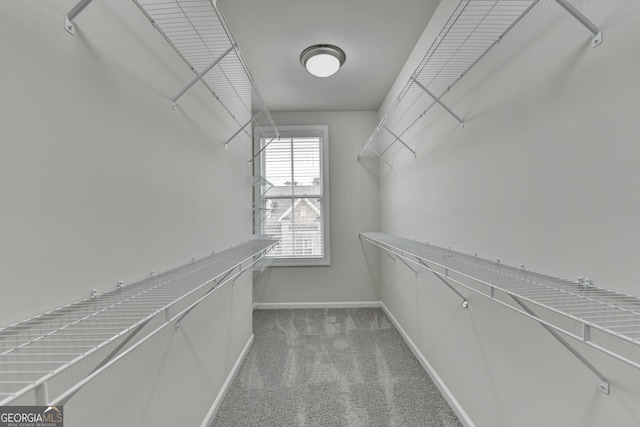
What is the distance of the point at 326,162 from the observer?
3.44 meters

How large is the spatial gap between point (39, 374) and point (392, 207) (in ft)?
9.07

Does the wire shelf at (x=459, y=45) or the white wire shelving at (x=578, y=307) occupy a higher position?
the wire shelf at (x=459, y=45)

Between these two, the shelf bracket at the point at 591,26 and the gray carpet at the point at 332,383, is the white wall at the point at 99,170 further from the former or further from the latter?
the shelf bracket at the point at 591,26

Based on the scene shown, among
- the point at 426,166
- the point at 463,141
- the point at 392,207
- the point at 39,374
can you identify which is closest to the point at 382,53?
the point at 426,166

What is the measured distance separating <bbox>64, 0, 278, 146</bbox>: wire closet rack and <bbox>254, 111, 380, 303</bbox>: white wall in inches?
69.6

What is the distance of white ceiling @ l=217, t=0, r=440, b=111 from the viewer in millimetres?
1745

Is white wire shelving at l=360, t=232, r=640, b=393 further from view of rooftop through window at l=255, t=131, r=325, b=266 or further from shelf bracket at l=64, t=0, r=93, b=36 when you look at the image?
view of rooftop through window at l=255, t=131, r=325, b=266

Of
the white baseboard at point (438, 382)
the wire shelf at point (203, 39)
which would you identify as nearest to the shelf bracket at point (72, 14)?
the wire shelf at point (203, 39)

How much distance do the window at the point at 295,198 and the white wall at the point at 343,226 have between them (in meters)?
0.14

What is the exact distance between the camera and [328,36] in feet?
6.63

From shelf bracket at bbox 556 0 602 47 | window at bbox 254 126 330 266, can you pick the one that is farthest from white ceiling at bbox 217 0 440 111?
shelf bracket at bbox 556 0 602 47

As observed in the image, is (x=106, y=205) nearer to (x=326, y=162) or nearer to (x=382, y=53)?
(x=382, y=53)

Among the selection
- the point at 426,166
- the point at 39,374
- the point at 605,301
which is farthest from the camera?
the point at 426,166

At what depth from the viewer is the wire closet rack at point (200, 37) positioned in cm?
102
